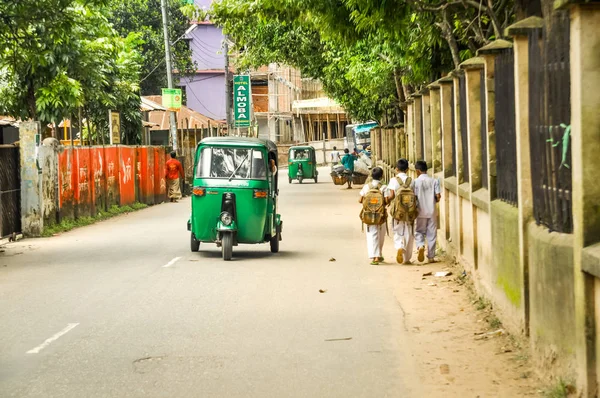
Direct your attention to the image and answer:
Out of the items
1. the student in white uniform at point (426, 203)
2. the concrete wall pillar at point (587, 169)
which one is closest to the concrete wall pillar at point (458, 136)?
the student in white uniform at point (426, 203)

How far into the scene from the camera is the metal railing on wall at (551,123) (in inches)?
282

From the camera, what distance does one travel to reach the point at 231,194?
16922mm

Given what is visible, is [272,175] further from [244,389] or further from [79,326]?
[244,389]

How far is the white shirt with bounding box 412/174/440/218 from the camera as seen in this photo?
52.8 feet

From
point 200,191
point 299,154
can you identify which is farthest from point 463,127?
point 299,154

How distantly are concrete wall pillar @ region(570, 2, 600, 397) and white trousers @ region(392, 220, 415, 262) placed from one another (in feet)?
31.1

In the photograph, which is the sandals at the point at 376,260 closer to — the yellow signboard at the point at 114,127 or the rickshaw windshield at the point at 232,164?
the rickshaw windshield at the point at 232,164

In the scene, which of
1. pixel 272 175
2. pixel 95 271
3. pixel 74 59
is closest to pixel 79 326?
pixel 95 271

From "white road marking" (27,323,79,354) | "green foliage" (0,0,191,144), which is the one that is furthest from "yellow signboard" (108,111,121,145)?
"white road marking" (27,323,79,354)

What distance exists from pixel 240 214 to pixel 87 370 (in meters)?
8.74

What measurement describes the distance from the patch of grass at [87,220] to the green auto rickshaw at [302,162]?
18.7m

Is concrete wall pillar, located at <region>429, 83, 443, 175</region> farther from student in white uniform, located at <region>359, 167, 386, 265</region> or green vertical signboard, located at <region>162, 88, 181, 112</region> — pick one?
green vertical signboard, located at <region>162, 88, 181, 112</region>

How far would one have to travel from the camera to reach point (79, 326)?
10.4 m

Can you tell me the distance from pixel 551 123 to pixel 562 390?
6.51 ft
